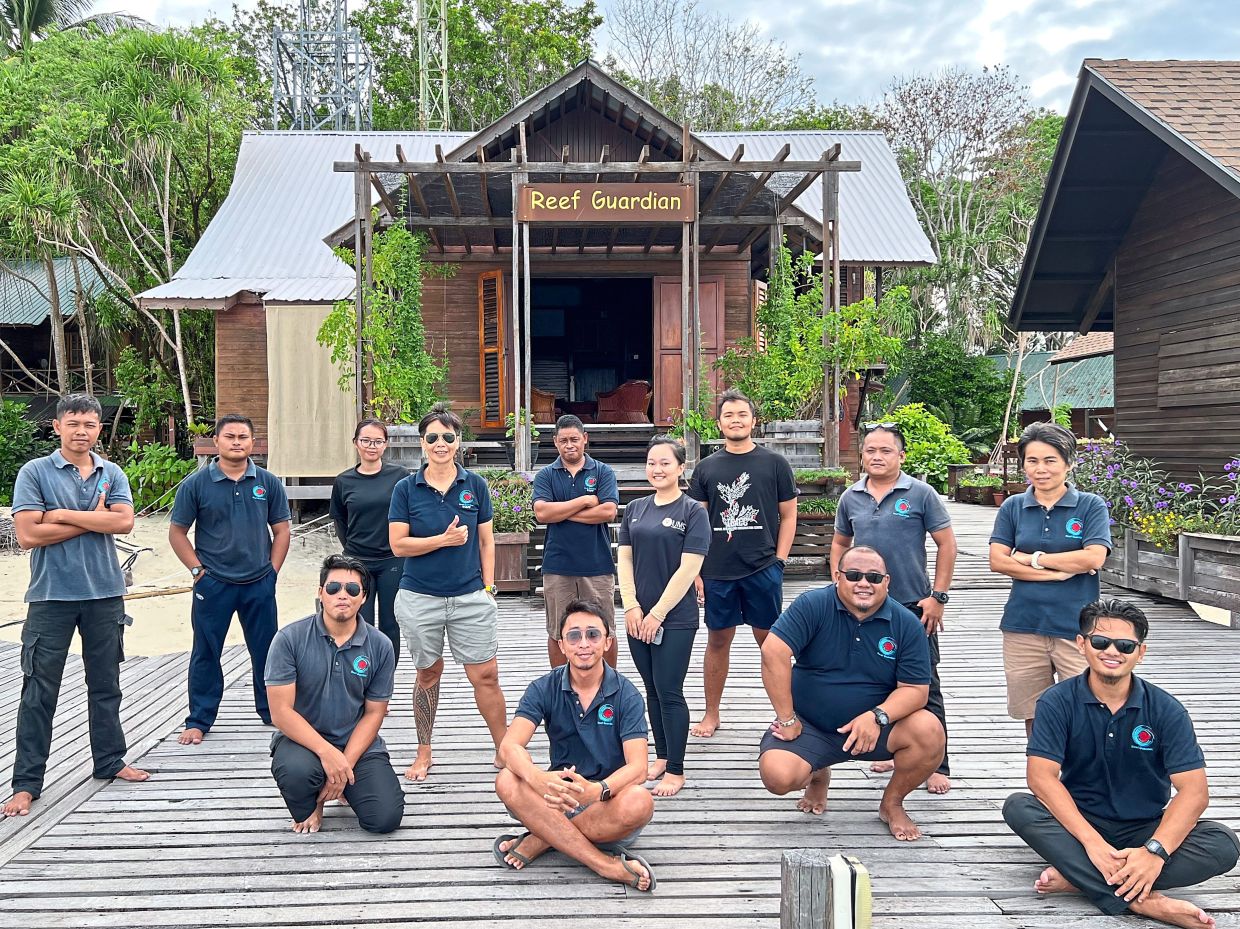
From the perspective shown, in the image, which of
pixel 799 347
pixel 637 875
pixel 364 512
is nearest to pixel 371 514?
pixel 364 512

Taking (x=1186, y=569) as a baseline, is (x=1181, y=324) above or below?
above

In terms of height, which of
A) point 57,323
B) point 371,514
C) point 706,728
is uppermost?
point 57,323

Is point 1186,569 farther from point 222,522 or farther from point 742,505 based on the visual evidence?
point 222,522

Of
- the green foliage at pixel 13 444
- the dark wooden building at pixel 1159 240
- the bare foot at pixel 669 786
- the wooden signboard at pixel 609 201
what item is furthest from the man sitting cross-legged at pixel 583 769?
the green foliage at pixel 13 444

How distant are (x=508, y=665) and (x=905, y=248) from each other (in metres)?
10.5

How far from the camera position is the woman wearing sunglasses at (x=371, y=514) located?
17.5 feet

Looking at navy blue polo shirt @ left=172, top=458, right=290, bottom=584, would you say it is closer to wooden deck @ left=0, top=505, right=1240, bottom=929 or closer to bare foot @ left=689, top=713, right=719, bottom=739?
wooden deck @ left=0, top=505, right=1240, bottom=929

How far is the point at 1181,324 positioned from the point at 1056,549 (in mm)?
7088

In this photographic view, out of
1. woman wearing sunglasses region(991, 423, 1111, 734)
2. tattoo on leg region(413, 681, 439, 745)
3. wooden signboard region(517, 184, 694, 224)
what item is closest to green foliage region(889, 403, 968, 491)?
wooden signboard region(517, 184, 694, 224)

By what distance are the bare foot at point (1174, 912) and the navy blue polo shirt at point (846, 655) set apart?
3.21ft

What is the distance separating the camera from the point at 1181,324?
9.80 metres

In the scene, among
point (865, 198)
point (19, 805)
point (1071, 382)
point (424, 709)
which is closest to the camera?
point (19, 805)

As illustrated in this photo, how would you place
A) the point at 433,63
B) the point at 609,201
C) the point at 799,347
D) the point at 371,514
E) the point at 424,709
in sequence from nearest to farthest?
the point at 424,709 < the point at 371,514 < the point at 609,201 < the point at 799,347 < the point at 433,63

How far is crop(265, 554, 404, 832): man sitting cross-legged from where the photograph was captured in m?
3.69
